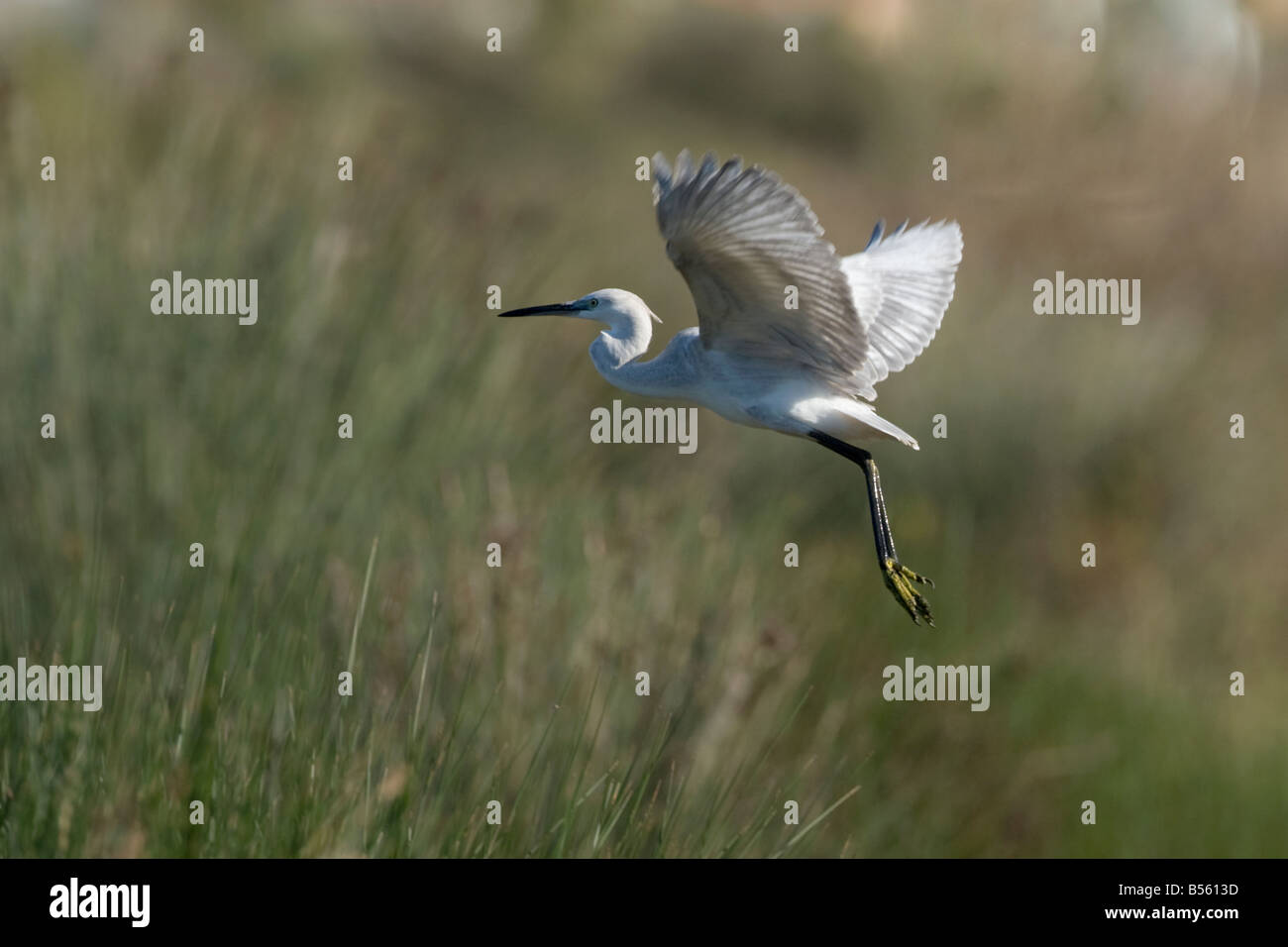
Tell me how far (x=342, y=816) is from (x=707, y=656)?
1.78 meters

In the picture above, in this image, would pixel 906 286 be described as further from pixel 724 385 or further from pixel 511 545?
pixel 511 545

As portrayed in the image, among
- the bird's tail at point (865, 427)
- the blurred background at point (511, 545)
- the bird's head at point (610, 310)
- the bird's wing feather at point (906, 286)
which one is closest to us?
the bird's head at point (610, 310)

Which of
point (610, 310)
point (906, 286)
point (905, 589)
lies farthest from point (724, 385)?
point (906, 286)

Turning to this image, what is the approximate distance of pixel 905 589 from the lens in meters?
1.70

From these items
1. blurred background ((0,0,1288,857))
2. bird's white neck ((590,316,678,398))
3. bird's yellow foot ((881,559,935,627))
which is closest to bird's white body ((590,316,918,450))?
bird's white neck ((590,316,678,398))

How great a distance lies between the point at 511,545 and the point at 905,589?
1.93 m

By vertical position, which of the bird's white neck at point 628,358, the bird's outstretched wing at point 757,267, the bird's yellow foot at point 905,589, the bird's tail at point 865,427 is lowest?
the bird's yellow foot at point 905,589

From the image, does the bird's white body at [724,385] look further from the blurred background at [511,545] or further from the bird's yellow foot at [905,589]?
the blurred background at [511,545]

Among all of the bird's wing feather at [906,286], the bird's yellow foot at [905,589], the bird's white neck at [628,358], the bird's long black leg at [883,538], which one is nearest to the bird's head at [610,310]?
the bird's white neck at [628,358]

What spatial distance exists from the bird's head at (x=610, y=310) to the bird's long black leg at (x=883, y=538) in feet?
0.86

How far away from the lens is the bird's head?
155cm

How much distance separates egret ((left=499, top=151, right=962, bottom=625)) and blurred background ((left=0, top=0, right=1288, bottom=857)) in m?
0.89

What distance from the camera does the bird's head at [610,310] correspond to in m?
1.55

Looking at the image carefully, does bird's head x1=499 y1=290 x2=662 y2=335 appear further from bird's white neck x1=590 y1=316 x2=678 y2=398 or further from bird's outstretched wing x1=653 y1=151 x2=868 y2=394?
bird's outstretched wing x1=653 y1=151 x2=868 y2=394
